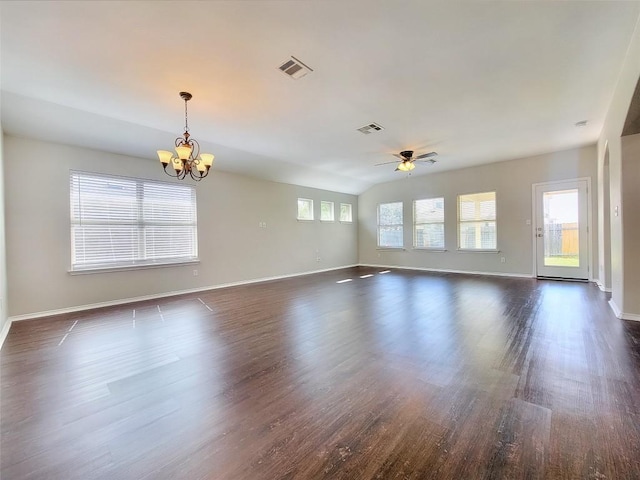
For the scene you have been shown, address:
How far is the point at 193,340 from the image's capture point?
3152mm

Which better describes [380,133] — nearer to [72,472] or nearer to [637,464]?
[637,464]

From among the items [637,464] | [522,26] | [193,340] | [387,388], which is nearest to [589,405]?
[637,464]

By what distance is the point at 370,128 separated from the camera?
455 centimetres

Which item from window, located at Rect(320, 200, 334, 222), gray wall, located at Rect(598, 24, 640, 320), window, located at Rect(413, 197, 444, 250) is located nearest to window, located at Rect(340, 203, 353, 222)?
window, located at Rect(320, 200, 334, 222)

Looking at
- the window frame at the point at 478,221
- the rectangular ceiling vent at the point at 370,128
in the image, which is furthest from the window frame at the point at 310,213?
the window frame at the point at 478,221

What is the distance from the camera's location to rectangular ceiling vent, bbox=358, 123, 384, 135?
14.5 ft

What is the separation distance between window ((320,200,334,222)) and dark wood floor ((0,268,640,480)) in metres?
5.32

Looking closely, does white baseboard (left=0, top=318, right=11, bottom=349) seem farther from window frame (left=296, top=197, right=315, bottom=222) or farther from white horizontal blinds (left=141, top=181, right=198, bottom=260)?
window frame (left=296, top=197, right=315, bottom=222)

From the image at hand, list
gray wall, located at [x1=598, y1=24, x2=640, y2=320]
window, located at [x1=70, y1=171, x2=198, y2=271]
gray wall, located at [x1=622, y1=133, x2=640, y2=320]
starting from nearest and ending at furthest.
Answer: gray wall, located at [x1=598, y1=24, x2=640, y2=320] < gray wall, located at [x1=622, y1=133, x2=640, y2=320] < window, located at [x1=70, y1=171, x2=198, y2=271]

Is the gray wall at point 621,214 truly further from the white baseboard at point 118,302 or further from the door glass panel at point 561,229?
the white baseboard at point 118,302

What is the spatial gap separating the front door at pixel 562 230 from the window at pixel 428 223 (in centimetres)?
222

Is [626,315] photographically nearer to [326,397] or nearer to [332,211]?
[326,397]

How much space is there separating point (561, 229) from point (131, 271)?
8975 mm

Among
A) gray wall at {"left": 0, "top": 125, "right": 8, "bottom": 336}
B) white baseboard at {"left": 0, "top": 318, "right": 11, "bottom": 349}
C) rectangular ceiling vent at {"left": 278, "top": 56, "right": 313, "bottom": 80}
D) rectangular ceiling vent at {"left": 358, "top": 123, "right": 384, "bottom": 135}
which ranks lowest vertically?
white baseboard at {"left": 0, "top": 318, "right": 11, "bottom": 349}
